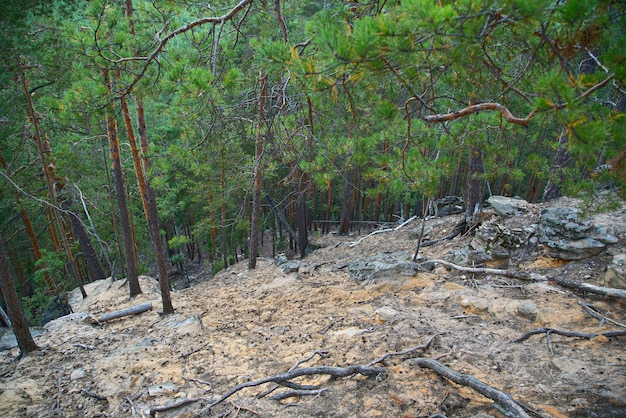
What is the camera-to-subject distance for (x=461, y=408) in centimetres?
280

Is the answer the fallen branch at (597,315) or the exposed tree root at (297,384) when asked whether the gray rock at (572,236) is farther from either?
the exposed tree root at (297,384)

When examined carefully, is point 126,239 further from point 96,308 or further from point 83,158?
point 83,158

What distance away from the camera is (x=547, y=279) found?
5.27m

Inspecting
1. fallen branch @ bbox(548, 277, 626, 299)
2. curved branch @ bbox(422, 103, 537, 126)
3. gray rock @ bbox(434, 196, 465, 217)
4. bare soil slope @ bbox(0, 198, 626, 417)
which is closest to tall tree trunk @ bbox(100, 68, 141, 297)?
bare soil slope @ bbox(0, 198, 626, 417)

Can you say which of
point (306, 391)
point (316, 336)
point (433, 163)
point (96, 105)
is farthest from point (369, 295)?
point (96, 105)

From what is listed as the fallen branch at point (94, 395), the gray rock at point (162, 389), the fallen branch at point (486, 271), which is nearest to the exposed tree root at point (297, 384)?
the gray rock at point (162, 389)

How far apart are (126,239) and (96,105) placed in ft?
18.6

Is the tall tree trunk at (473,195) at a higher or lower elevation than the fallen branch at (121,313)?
higher

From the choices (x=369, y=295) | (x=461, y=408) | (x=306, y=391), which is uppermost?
(x=461, y=408)

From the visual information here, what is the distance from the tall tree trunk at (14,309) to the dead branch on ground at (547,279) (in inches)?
293

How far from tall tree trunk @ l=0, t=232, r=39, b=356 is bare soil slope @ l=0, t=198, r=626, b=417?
0.82ft

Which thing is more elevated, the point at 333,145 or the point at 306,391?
the point at 333,145

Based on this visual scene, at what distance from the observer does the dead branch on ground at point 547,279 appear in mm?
4379

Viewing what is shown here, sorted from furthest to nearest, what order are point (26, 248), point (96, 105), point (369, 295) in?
point (26, 248), point (369, 295), point (96, 105)
